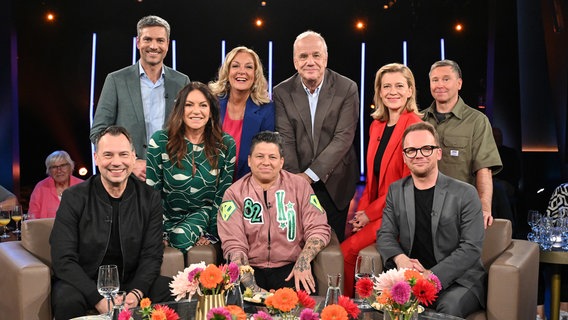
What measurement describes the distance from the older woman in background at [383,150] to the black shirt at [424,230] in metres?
0.35

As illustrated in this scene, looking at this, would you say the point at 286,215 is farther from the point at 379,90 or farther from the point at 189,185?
the point at 379,90

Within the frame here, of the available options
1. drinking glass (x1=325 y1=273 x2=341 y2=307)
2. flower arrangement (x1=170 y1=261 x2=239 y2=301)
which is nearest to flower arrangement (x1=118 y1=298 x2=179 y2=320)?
flower arrangement (x1=170 y1=261 x2=239 y2=301)

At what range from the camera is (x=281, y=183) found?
388 centimetres

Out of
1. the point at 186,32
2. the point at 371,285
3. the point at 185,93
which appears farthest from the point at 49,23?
the point at 371,285

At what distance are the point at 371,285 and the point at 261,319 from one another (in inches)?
20.4

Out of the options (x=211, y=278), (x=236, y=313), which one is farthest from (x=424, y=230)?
(x=236, y=313)

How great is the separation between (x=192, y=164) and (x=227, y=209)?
0.35 m

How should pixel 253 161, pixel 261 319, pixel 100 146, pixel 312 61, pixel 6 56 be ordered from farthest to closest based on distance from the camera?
pixel 6 56
pixel 312 61
pixel 253 161
pixel 100 146
pixel 261 319

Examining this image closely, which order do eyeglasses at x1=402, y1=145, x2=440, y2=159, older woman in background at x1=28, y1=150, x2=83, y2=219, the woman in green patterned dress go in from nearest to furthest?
eyeglasses at x1=402, y1=145, x2=440, y2=159
the woman in green patterned dress
older woman in background at x1=28, y1=150, x2=83, y2=219

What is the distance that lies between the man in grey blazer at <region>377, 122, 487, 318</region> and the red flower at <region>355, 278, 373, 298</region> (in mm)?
987

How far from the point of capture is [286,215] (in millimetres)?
3818

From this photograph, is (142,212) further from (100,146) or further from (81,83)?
(81,83)

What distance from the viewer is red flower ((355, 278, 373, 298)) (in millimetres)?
2543

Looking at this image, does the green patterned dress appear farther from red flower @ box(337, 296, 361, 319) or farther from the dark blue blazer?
red flower @ box(337, 296, 361, 319)
